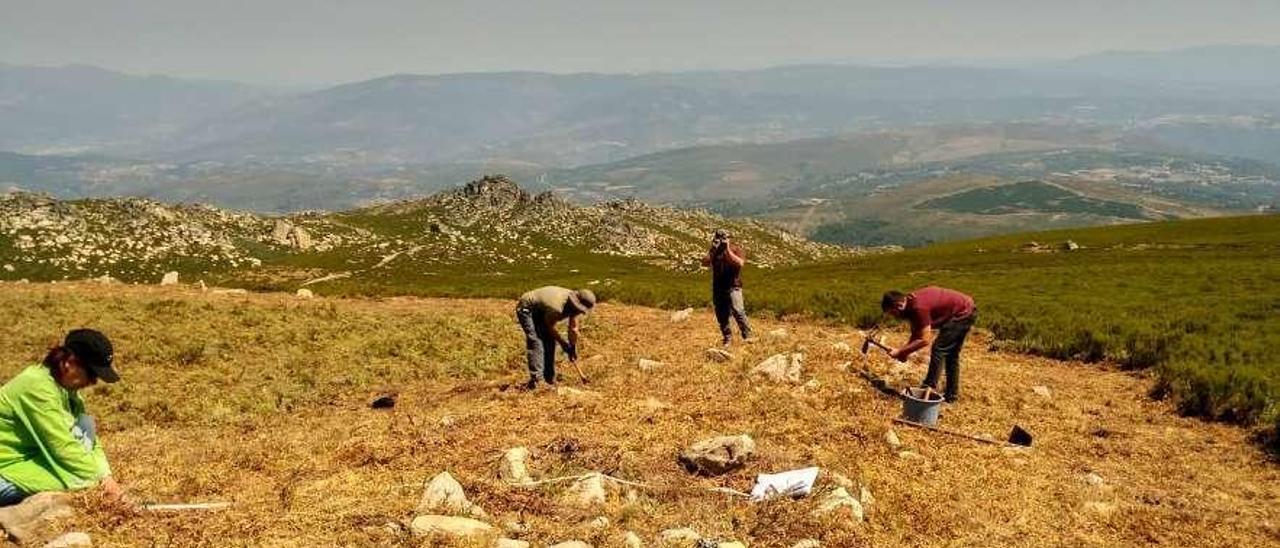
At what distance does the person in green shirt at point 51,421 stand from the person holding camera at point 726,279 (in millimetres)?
15237

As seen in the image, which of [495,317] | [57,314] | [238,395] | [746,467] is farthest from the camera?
[495,317]

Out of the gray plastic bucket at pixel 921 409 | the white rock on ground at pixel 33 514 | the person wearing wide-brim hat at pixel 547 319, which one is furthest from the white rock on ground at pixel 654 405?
the white rock on ground at pixel 33 514

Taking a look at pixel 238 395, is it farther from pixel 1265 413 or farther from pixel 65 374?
pixel 1265 413

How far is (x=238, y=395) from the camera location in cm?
1973

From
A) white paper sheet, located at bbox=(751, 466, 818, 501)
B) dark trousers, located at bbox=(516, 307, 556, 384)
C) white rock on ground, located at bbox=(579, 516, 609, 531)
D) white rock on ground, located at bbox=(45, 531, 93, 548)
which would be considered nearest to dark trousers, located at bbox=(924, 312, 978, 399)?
white paper sheet, located at bbox=(751, 466, 818, 501)

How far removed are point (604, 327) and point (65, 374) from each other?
67.7ft

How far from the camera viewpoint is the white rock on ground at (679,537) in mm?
9531

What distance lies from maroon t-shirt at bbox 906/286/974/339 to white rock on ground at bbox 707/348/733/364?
5.22m

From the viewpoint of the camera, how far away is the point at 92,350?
910 cm

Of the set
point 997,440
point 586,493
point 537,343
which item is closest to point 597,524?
point 586,493

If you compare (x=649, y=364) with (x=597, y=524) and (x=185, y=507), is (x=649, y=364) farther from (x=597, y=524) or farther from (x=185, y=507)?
(x=185, y=507)

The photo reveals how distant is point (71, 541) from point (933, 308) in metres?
15.2

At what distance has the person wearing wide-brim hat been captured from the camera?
56.7ft

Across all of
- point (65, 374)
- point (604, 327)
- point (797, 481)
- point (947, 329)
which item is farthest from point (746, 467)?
point (604, 327)
